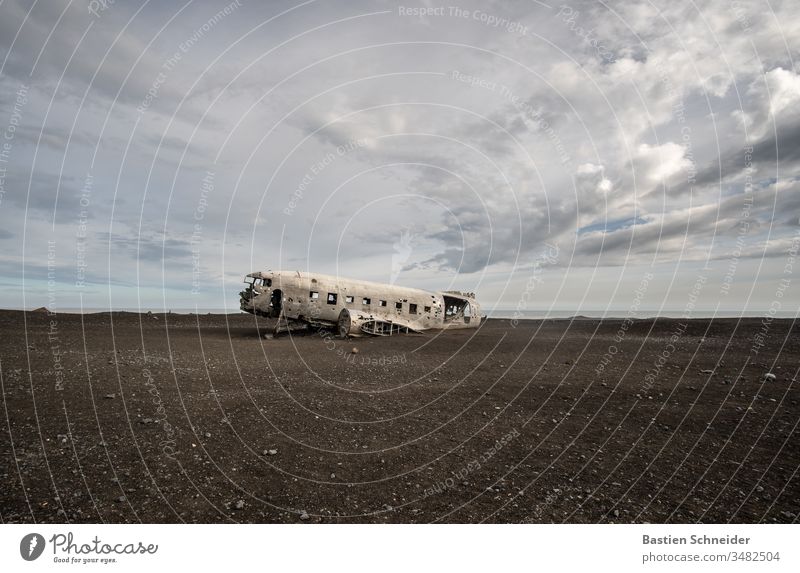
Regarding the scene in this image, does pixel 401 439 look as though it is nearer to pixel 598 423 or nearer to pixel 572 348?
pixel 598 423

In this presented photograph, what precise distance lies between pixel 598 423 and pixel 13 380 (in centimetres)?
1797

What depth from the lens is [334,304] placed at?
96.9 feet

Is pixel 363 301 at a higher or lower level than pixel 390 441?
higher

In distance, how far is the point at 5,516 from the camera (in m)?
5.14

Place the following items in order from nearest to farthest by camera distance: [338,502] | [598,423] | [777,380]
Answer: [338,502]
[598,423]
[777,380]

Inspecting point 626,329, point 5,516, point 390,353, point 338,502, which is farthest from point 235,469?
point 626,329
